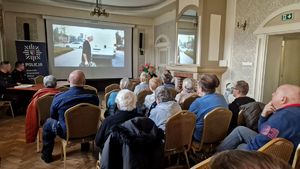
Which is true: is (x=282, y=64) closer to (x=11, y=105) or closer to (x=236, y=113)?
(x=236, y=113)

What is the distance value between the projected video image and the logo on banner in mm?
646

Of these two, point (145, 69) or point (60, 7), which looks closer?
point (60, 7)

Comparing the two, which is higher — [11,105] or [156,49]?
[156,49]

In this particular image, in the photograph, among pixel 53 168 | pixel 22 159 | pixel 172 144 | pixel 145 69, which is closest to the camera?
pixel 172 144

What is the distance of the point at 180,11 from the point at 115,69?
11.9 ft

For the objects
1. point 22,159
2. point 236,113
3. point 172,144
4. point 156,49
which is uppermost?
point 156,49

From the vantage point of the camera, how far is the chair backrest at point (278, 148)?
4.15 feet

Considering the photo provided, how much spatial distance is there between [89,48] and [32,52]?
1.94 m

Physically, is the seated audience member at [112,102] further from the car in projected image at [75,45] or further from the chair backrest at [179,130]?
the car in projected image at [75,45]

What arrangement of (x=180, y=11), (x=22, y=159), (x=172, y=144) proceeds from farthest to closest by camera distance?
(x=180, y=11) → (x=22, y=159) → (x=172, y=144)

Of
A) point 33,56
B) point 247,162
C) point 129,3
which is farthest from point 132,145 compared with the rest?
point 129,3

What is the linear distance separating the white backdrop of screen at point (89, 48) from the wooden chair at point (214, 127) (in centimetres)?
636

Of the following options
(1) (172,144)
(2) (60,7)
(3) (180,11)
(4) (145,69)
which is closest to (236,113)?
(1) (172,144)

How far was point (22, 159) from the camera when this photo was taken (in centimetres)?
277
